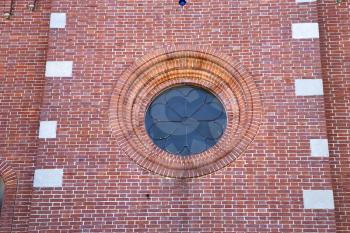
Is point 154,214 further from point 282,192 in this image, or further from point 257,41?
point 257,41

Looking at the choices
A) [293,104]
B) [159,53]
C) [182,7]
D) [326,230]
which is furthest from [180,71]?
[326,230]

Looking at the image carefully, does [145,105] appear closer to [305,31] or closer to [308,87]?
[308,87]

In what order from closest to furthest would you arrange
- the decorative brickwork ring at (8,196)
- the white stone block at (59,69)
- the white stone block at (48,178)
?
the white stone block at (48,178), the decorative brickwork ring at (8,196), the white stone block at (59,69)

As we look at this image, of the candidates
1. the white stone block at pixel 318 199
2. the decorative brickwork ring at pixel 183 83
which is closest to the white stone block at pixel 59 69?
the decorative brickwork ring at pixel 183 83

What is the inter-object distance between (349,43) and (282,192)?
3.43 m

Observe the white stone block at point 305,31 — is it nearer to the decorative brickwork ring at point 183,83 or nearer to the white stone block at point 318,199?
the decorative brickwork ring at point 183,83

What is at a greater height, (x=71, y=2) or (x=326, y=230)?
(x=71, y=2)

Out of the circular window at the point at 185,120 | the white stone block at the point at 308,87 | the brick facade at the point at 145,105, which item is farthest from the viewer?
the circular window at the point at 185,120

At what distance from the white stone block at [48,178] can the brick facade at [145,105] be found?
18 mm

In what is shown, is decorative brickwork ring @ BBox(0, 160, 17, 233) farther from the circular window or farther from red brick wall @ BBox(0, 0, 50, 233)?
the circular window

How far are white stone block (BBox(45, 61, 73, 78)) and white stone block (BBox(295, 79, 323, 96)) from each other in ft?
13.4

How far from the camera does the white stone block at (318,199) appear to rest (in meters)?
10.7

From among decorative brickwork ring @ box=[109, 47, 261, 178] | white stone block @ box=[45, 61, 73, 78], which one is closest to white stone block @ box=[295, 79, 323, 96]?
decorative brickwork ring @ box=[109, 47, 261, 178]

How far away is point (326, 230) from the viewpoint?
10.5 m
